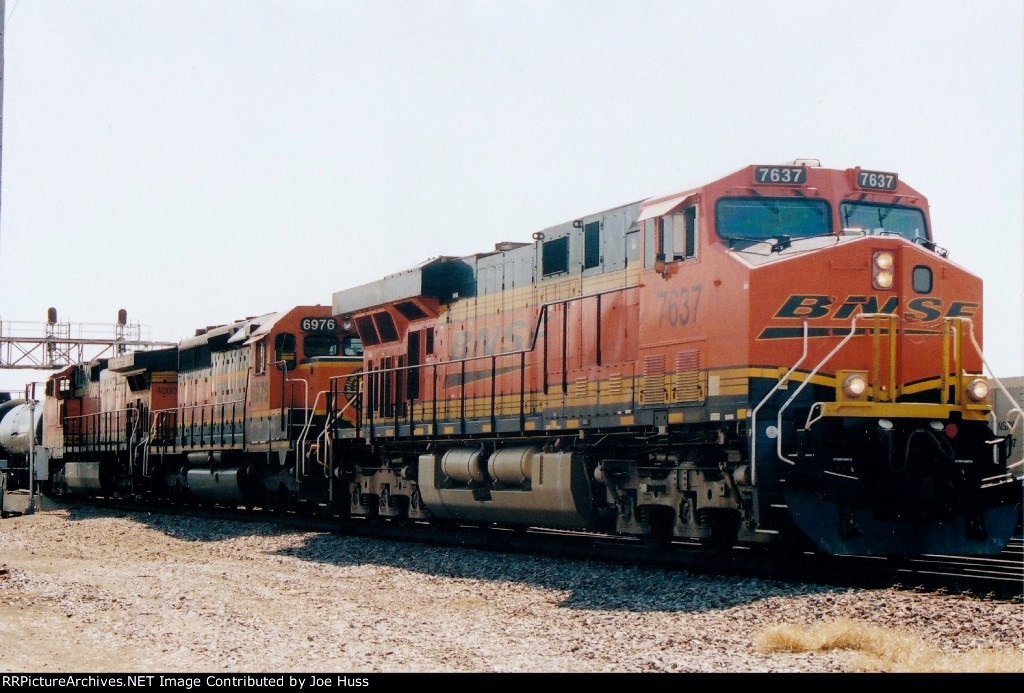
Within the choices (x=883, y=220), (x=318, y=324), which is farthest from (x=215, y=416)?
(x=883, y=220)

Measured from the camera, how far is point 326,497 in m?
20.5

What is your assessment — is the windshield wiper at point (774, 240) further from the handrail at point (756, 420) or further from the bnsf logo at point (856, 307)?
the handrail at point (756, 420)

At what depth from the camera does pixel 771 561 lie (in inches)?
465

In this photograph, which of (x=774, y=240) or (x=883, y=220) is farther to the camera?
(x=883, y=220)

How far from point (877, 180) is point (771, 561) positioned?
3.91 metres

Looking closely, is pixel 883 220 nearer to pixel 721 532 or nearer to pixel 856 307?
pixel 856 307

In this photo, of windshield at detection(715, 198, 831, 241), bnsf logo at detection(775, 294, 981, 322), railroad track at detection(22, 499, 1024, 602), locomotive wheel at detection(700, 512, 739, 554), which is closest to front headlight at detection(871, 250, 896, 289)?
bnsf logo at detection(775, 294, 981, 322)

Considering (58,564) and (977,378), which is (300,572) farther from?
(977,378)

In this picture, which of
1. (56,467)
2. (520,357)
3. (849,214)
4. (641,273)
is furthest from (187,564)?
(56,467)

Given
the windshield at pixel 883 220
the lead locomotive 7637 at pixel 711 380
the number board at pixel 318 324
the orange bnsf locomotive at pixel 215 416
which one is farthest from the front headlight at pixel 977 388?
the number board at pixel 318 324

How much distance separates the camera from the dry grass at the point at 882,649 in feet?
23.6

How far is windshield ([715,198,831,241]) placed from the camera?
11891mm

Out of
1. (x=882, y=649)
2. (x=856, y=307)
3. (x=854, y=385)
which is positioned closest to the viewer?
(x=882, y=649)

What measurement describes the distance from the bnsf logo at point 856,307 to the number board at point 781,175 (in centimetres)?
132
